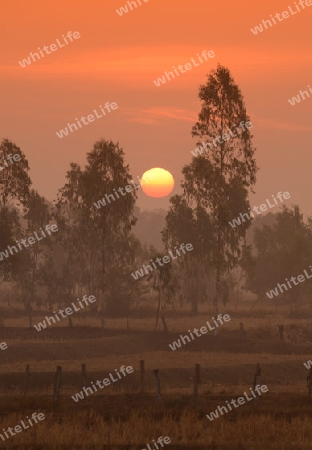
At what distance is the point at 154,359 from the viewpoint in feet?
184

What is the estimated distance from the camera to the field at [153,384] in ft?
93.4

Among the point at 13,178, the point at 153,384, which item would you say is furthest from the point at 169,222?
the point at 153,384

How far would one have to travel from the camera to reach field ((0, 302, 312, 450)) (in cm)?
2845

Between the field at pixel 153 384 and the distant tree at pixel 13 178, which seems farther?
the distant tree at pixel 13 178

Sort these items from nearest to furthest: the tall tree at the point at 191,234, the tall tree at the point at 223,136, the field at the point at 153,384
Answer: the field at the point at 153,384 → the tall tree at the point at 223,136 → the tall tree at the point at 191,234

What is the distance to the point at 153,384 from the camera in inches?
1779

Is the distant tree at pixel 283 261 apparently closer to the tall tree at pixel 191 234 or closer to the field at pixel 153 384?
the tall tree at pixel 191 234

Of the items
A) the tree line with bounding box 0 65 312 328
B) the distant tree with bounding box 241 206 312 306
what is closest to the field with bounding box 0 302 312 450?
the tree line with bounding box 0 65 312 328

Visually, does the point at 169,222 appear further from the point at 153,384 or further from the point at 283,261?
the point at 153,384

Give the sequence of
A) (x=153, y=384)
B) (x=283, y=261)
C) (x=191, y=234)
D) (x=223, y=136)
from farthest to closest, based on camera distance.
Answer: (x=283, y=261), (x=191, y=234), (x=223, y=136), (x=153, y=384)

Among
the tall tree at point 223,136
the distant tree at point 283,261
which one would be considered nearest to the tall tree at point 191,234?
the distant tree at point 283,261

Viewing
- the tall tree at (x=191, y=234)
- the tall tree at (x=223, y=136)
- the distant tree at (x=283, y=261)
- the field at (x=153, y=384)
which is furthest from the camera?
the distant tree at (x=283, y=261)

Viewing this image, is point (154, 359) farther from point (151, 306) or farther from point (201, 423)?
point (151, 306)

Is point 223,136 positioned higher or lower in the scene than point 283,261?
higher
